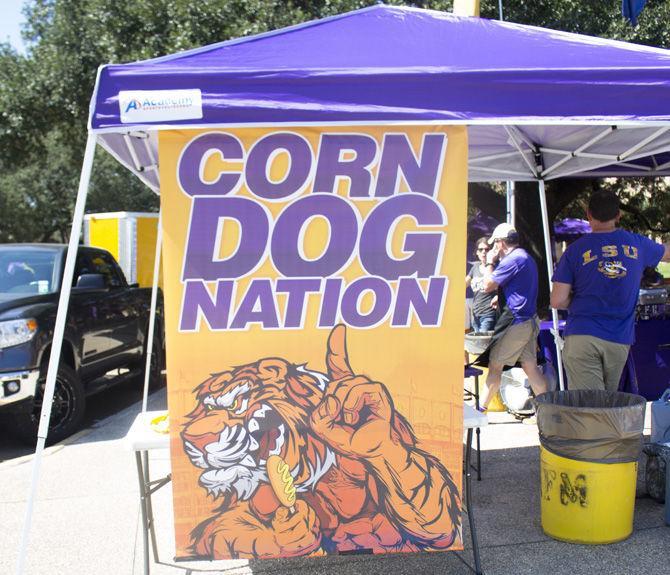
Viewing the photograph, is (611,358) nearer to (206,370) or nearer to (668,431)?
(668,431)

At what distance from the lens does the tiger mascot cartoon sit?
3279mm

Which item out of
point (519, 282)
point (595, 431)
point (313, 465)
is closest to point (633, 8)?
point (519, 282)

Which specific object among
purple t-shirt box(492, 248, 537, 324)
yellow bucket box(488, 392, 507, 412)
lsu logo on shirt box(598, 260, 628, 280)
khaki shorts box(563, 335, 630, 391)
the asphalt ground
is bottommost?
yellow bucket box(488, 392, 507, 412)

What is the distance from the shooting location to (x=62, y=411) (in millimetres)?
6750

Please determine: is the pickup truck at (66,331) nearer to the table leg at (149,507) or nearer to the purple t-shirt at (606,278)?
the table leg at (149,507)

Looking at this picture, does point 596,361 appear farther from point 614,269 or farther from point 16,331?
point 16,331

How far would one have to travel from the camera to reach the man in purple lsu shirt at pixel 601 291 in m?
4.25

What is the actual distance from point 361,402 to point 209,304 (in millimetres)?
848

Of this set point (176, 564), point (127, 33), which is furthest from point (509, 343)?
point (127, 33)

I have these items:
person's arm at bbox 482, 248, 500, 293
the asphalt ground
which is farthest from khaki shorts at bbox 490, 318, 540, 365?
the asphalt ground

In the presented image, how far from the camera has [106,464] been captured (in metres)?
5.85

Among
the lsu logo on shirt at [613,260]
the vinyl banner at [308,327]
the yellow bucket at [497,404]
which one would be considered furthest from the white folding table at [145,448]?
the yellow bucket at [497,404]

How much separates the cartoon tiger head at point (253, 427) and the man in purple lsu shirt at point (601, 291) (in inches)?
76.0

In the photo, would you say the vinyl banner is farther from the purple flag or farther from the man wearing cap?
the purple flag
